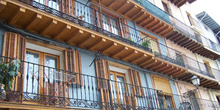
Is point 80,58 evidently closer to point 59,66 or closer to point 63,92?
point 59,66

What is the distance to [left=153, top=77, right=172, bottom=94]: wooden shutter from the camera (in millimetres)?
11858

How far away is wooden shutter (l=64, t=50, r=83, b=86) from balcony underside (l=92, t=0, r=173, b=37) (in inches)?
148

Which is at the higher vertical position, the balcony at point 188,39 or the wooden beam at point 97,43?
the balcony at point 188,39

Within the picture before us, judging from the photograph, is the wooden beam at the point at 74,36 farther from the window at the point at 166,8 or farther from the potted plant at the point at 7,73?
the window at the point at 166,8

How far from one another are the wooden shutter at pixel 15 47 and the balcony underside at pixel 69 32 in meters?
0.56

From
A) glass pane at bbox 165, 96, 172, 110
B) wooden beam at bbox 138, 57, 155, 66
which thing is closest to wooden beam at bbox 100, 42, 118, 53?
wooden beam at bbox 138, 57, 155, 66

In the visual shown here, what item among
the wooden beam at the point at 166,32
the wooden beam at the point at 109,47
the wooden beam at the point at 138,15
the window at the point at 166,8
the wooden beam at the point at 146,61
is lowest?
the wooden beam at the point at 146,61

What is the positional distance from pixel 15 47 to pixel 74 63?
2125mm

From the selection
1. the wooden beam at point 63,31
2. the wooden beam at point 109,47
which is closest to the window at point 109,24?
the wooden beam at point 109,47

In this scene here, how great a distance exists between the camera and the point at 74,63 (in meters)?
8.12

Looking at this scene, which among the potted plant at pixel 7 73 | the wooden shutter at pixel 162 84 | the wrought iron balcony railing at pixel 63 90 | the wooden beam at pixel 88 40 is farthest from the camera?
the wooden shutter at pixel 162 84

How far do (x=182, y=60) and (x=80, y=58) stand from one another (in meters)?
7.95

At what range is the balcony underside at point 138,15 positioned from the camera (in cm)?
1204

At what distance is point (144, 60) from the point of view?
11.1 m
